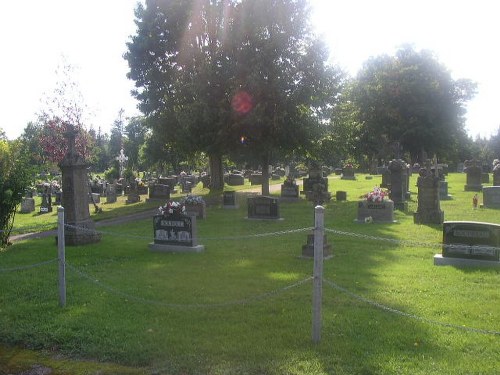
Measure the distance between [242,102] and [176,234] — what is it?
15.7 metres

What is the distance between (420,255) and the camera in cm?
1180

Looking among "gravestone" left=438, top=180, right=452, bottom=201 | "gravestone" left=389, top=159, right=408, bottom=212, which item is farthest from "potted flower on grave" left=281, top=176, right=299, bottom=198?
"gravestone" left=438, top=180, right=452, bottom=201

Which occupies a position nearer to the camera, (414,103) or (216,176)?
(216,176)

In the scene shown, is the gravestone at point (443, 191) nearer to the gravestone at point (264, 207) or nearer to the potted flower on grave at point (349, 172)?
the gravestone at point (264, 207)

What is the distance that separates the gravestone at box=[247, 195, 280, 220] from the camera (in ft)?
64.0

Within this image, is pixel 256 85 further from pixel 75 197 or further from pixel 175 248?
pixel 175 248

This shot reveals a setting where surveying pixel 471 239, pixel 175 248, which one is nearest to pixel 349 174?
pixel 175 248

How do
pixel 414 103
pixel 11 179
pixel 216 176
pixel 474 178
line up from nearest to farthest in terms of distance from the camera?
1. pixel 11 179
2. pixel 474 178
3. pixel 216 176
4. pixel 414 103

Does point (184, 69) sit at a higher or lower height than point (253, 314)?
higher

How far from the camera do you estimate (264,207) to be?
19656mm

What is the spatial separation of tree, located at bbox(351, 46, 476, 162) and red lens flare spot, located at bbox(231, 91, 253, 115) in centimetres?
3553

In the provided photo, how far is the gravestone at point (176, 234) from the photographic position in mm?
12633

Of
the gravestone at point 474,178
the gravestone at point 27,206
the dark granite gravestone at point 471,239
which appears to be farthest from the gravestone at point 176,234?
the gravestone at point 474,178

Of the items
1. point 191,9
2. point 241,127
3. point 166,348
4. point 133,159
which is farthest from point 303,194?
point 133,159
